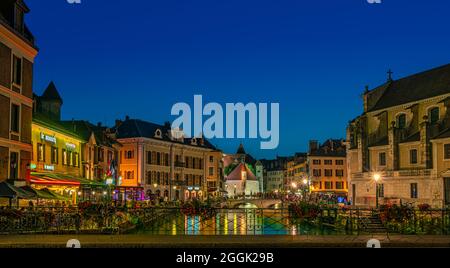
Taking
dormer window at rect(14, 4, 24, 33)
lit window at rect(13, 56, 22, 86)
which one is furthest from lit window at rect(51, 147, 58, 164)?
dormer window at rect(14, 4, 24, 33)

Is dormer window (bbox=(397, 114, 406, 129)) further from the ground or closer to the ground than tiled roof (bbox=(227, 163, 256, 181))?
further from the ground

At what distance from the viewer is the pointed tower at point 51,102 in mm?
61938

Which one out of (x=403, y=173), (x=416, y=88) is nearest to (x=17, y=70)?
(x=403, y=173)

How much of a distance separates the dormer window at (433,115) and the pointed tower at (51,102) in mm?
41397

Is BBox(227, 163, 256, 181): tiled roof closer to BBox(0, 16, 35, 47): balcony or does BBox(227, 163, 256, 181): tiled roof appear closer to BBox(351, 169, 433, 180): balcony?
BBox(351, 169, 433, 180): balcony

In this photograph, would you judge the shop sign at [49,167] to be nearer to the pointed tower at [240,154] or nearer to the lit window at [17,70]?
the lit window at [17,70]

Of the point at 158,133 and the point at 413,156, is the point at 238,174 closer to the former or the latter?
the point at 158,133

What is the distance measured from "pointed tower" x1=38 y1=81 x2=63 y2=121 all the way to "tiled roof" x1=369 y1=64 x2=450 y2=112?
39.8 metres

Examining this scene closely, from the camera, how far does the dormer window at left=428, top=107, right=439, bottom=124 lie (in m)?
63.7

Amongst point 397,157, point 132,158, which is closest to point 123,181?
point 132,158

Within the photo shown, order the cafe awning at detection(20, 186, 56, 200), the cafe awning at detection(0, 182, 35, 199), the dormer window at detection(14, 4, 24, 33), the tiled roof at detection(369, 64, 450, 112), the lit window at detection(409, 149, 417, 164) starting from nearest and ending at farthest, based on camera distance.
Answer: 1. the cafe awning at detection(0, 182, 35, 199)
2. the cafe awning at detection(20, 186, 56, 200)
3. the dormer window at detection(14, 4, 24, 33)
4. the lit window at detection(409, 149, 417, 164)
5. the tiled roof at detection(369, 64, 450, 112)

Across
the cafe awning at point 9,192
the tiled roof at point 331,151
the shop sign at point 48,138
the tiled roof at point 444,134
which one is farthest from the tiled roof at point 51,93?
the tiled roof at point 331,151
